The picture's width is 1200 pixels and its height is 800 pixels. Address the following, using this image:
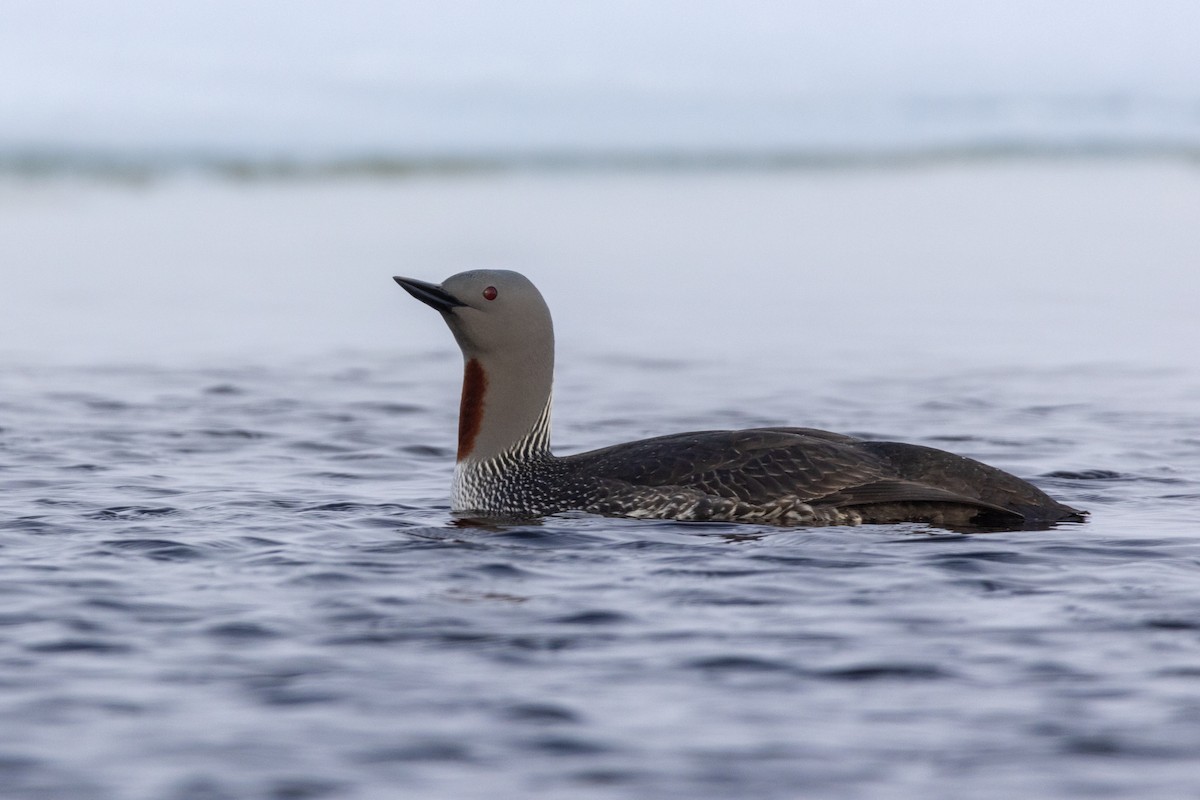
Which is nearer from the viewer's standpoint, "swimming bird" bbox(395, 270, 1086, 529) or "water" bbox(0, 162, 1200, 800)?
"water" bbox(0, 162, 1200, 800)

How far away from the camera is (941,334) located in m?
16.6

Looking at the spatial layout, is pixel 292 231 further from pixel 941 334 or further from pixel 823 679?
Result: pixel 823 679

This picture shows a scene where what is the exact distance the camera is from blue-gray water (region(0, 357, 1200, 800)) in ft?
15.4

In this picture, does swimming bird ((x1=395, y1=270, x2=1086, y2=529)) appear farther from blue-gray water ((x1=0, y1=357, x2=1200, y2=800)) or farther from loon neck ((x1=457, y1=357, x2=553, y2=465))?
blue-gray water ((x1=0, y1=357, x2=1200, y2=800))

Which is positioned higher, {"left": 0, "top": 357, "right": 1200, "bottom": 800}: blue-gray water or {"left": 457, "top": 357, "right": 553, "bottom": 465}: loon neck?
{"left": 457, "top": 357, "right": 553, "bottom": 465}: loon neck

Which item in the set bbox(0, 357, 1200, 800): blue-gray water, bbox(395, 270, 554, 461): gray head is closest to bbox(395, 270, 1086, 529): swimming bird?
bbox(395, 270, 554, 461): gray head

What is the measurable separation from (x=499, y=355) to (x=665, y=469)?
3.31 ft

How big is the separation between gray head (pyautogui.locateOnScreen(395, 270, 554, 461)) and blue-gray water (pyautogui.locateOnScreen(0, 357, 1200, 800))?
1.89 feet

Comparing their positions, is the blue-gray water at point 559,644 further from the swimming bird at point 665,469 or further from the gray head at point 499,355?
the gray head at point 499,355

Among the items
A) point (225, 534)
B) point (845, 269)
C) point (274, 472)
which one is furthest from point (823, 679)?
point (845, 269)

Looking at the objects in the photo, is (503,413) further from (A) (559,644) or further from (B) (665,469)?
(A) (559,644)

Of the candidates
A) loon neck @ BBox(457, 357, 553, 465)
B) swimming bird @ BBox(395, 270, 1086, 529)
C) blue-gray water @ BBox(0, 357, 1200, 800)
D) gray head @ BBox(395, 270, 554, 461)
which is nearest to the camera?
blue-gray water @ BBox(0, 357, 1200, 800)

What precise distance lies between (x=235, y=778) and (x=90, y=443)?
6.38m

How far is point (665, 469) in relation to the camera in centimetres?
816
